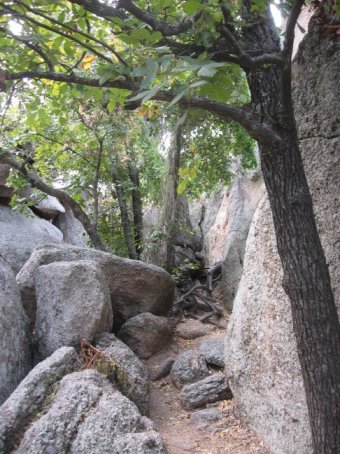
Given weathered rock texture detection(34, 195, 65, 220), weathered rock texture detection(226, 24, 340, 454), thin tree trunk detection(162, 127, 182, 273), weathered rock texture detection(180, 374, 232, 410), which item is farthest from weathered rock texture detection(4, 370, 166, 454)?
weathered rock texture detection(34, 195, 65, 220)

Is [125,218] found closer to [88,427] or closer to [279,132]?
[88,427]

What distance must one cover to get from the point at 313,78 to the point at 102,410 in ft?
10.1

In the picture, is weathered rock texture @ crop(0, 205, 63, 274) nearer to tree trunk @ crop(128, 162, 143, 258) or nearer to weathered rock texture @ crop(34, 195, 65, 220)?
weathered rock texture @ crop(34, 195, 65, 220)

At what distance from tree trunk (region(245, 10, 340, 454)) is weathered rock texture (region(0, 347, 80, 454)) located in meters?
2.20

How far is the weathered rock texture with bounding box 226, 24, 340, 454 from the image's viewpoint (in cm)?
362

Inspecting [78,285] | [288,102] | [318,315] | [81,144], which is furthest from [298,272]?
[81,144]

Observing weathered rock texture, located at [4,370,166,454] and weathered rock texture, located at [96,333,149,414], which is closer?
weathered rock texture, located at [4,370,166,454]

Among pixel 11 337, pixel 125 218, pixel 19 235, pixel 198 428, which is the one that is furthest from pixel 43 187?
pixel 198 428

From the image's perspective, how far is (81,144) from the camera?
9.09 m

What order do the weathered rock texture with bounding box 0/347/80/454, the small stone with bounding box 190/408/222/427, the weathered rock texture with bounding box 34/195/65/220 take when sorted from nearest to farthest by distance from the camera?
the weathered rock texture with bounding box 0/347/80/454
the small stone with bounding box 190/408/222/427
the weathered rock texture with bounding box 34/195/65/220

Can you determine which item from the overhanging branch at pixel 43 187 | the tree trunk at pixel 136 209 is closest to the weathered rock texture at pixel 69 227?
the tree trunk at pixel 136 209

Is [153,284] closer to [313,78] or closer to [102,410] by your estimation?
[102,410]

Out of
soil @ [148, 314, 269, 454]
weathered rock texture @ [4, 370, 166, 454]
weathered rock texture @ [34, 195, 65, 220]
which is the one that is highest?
weathered rock texture @ [34, 195, 65, 220]

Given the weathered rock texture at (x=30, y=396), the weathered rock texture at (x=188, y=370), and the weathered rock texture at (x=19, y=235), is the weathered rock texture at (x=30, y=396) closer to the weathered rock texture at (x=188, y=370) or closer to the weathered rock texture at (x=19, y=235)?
the weathered rock texture at (x=188, y=370)
